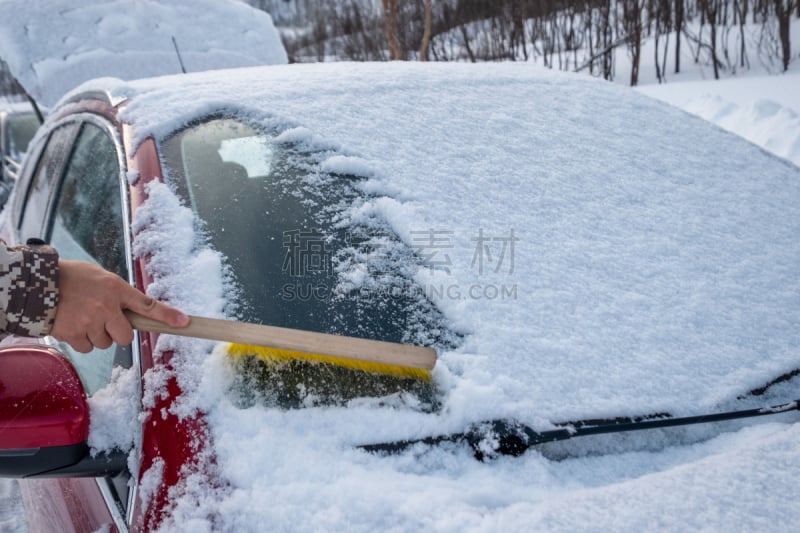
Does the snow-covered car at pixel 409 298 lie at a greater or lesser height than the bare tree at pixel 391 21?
lesser

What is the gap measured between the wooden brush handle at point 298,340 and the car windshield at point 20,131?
629cm

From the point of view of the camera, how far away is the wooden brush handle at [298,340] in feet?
3.02

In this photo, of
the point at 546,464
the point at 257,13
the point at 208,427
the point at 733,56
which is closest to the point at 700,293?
the point at 546,464

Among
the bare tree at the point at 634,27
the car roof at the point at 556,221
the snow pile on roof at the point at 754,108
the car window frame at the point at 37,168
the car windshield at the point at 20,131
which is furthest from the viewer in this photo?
the bare tree at the point at 634,27

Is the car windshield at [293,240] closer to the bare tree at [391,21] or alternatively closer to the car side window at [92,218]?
the car side window at [92,218]

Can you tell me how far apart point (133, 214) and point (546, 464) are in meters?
0.97

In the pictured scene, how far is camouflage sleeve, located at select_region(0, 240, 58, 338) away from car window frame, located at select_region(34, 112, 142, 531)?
144 mm

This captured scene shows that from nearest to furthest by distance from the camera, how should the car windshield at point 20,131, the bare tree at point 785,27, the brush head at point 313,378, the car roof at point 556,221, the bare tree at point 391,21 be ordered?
the brush head at point 313,378 → the car roof at point 556,221 → the car windshield at point 20,131 → the bare tree at point 391,21 → the bare tree at point 785,27

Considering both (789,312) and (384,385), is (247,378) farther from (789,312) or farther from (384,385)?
(789,312)

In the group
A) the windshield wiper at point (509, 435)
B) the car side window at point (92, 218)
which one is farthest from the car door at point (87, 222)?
the windshield wiper at point (509, 435)

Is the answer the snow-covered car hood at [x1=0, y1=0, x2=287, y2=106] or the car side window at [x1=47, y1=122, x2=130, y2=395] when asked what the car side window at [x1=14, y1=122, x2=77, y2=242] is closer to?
the car side window at [x1=47, y1=122, x2=130, y2=395]

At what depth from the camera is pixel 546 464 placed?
0.91 m

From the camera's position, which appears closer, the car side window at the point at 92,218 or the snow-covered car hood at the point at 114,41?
the car side window at the point at 92,218

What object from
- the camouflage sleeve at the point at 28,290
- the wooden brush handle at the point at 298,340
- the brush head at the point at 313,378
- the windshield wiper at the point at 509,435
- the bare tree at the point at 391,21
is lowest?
the windshield wiper at the point at 509,435
